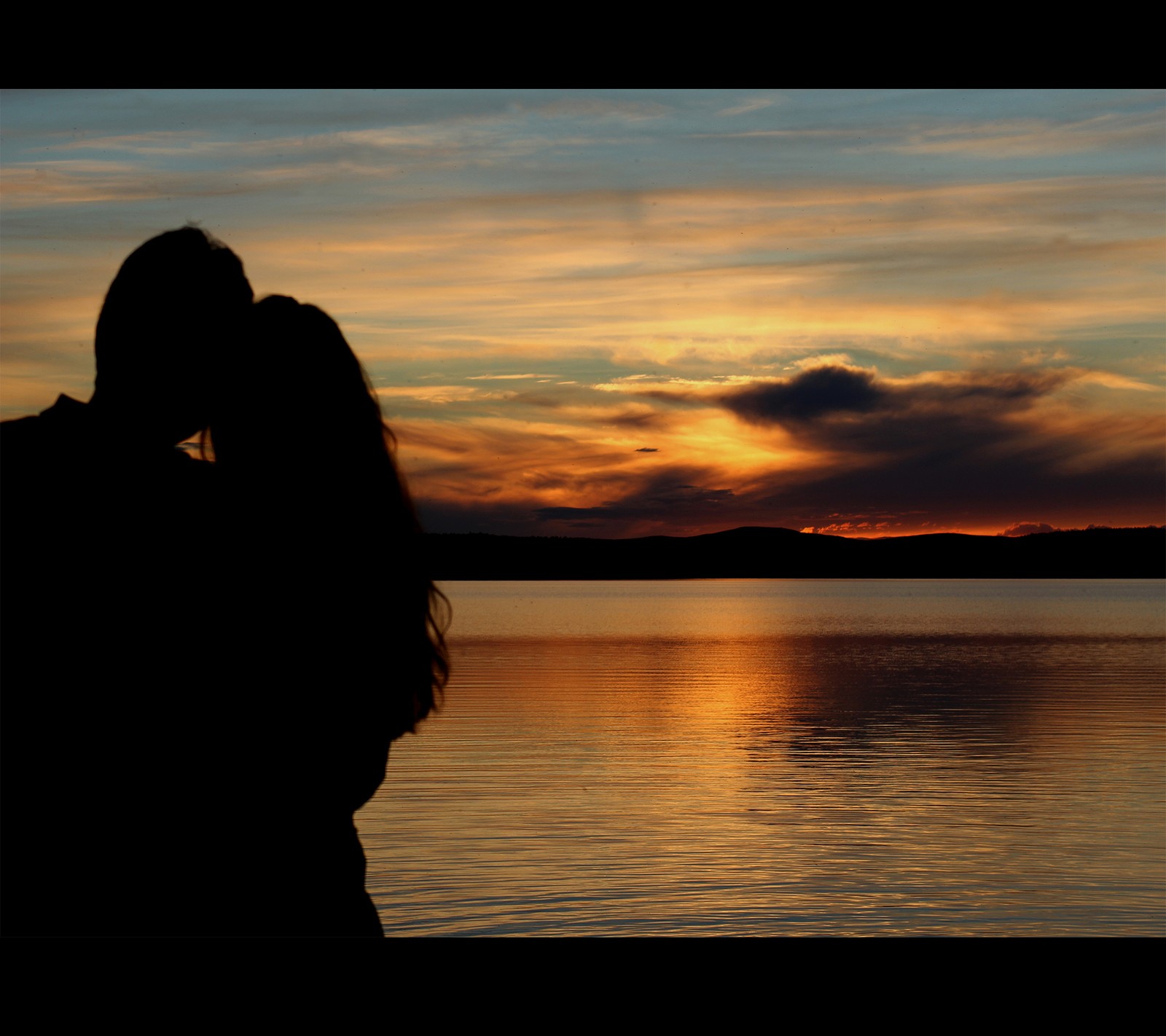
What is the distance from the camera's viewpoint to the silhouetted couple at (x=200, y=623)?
1296 millimetres

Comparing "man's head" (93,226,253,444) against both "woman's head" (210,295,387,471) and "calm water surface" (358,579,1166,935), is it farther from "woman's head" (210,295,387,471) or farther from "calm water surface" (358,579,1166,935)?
"calm water surface" (358,579,1166,935)

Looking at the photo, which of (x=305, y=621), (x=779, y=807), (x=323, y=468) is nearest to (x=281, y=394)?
(x=323, y=468)

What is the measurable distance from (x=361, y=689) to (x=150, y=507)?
29 cm

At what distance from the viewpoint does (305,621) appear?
1.38 m

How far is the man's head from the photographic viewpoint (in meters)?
1.36

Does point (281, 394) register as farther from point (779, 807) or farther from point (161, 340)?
point (779, 807)

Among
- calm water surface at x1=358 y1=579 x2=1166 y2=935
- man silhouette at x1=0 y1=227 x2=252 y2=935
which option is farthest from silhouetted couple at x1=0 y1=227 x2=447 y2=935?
calm water surface at x1=358 y1=579 x2=1166 y2=935

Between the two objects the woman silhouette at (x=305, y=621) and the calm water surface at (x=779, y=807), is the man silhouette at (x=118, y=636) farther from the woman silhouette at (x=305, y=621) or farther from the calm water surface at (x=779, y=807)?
the calm water surface at (x=779, y=807)

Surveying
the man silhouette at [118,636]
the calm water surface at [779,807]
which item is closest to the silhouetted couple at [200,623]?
the man silhouette at [118,636]

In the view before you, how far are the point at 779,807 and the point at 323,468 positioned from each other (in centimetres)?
956

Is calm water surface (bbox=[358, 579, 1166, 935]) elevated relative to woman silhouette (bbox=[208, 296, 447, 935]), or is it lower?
lower
